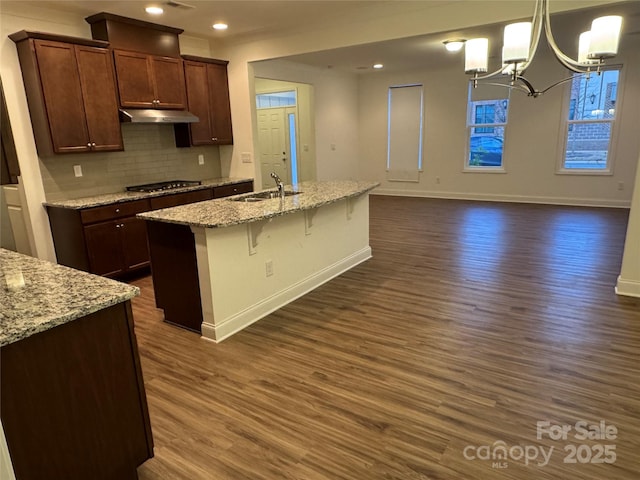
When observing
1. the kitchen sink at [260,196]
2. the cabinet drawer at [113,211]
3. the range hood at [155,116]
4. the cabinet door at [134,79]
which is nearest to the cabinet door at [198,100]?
the range hood at [155,116]

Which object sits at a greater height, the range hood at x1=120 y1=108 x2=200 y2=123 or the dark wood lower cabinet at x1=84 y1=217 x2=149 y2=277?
the range hood at x1=120 y1=108 x2=200 y2=123

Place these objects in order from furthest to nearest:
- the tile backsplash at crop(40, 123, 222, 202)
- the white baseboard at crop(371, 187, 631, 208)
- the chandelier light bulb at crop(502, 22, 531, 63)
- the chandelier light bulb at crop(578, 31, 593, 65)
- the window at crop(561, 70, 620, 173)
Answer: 1. the white baseboard at crop(371, 187, 631, 208)
2. the window at crop(561, 70, 620, 173)
3. the tile backsplash at crop(40, 123, 222, 202)
4. the chandelier light bulb at crop(578, 31, 593, 65)
5. the chandelier light bulb at crop(502, 22, 531, 63)

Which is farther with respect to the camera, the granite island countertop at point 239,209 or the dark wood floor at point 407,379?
the granite island countertop at point 239,209

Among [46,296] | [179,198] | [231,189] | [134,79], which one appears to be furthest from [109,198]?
[46,296]

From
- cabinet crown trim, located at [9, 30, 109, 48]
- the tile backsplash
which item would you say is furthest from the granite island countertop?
cabinet crown trim, located at [9, 30, 109, 48]

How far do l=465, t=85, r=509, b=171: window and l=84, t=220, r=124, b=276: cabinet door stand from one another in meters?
6.69

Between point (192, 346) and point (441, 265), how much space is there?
2.72 metres

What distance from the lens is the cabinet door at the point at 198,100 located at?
16.5 ft

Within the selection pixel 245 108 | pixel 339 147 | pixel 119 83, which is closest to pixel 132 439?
pixel 119 83

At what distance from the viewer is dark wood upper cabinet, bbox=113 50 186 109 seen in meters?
4.30

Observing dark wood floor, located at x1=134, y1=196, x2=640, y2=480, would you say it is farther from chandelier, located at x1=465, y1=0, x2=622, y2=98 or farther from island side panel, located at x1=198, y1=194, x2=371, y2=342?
chandelier, located at x1=465, y1=0, x2=622, y2=98

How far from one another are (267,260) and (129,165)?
254 centimetres

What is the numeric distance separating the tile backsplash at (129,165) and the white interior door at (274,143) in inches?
111

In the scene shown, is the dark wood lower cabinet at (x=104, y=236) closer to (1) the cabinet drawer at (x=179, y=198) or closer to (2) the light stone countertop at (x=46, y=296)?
(1) the cabinet drawer at (x=179, y=198)
